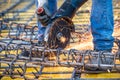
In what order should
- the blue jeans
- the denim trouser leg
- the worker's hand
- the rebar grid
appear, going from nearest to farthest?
the rebar grid
the denim trouser leg
the worker's hand
the blue jeans

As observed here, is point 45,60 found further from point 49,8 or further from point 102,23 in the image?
point 49,8

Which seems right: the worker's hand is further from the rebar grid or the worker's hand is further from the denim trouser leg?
the denim trouser leg

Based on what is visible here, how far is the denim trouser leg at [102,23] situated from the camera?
3.32 meters

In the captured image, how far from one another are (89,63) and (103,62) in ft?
0.44

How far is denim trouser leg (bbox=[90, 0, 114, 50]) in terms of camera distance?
332 cm

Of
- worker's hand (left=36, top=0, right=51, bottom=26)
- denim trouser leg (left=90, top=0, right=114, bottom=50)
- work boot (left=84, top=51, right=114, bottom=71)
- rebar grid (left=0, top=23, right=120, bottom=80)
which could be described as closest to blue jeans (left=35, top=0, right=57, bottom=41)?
worker's hand (left=36, top=0, right=51, bottom=26)

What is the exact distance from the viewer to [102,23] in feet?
11.0

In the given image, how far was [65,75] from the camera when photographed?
3.39m

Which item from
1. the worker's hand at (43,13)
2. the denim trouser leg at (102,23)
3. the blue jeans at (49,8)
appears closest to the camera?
the denim trouser leg at (102,23)

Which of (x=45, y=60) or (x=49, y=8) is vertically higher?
(x=49, y=8)

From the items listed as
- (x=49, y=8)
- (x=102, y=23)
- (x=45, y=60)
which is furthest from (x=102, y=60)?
(x=49, y=8)

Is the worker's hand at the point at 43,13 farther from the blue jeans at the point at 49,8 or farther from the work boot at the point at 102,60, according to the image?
the work boot at the point at 102,60

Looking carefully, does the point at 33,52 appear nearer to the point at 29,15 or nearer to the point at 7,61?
the point at 7,61

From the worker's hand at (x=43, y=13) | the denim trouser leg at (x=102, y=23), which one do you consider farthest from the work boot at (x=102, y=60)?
the worker's hand at (x=43, y=13)
